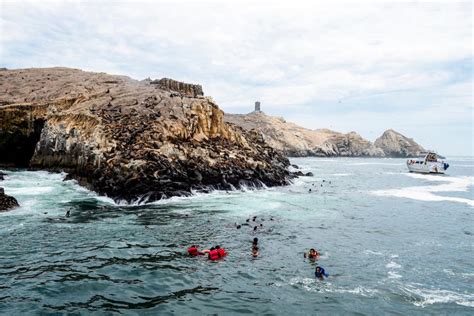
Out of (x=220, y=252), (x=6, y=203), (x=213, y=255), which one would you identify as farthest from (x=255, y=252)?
(x=6, y=203)

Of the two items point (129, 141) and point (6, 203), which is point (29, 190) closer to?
point (6, 203)

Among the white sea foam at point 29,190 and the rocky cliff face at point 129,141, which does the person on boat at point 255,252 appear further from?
the white sea foam at point 29,190

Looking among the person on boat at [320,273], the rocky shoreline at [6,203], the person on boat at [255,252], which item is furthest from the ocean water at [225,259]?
Answer: the rocky shoreline at [6,203]

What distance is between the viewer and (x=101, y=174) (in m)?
38.2

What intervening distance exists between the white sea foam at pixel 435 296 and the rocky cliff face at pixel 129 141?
24399mm

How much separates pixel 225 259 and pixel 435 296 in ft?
32.5

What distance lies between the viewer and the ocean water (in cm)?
1500

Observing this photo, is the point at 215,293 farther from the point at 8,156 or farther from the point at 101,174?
the point at 8,156

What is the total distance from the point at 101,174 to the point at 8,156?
103 feet

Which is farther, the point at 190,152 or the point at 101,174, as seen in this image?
the point at 190,152

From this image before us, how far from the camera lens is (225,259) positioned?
20438mm

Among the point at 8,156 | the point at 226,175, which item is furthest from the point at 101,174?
the point at 8,156

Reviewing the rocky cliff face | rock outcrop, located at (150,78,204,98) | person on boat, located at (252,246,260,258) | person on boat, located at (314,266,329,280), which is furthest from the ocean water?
rock outcrop, located at (150,78,204,98)

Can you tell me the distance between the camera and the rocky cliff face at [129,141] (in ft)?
124
